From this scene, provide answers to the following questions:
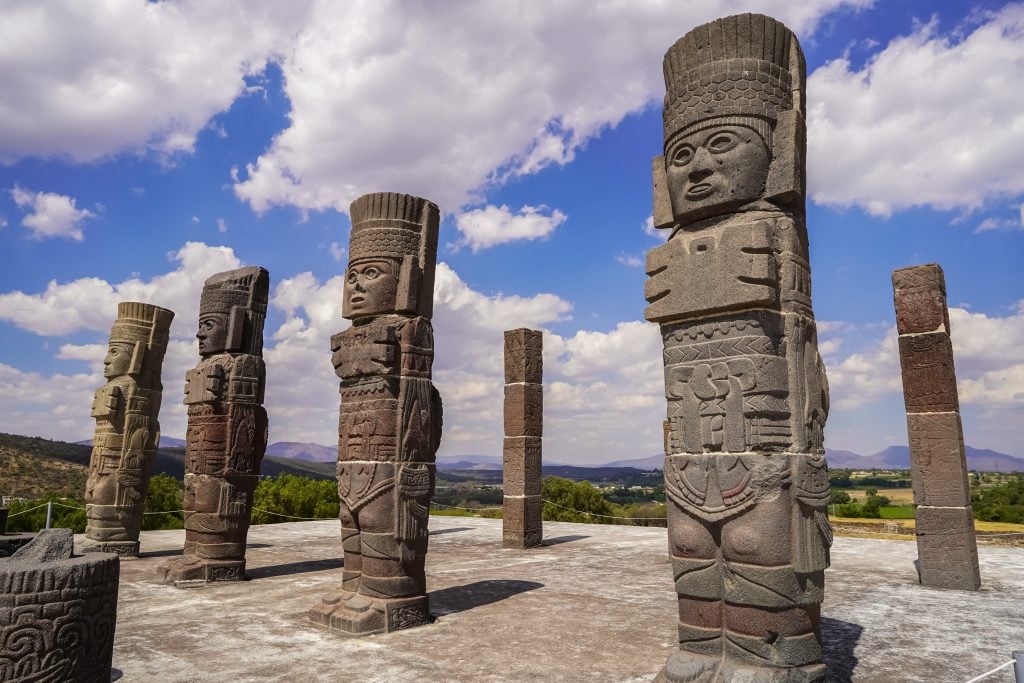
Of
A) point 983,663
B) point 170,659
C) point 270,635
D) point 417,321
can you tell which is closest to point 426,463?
point 417,321

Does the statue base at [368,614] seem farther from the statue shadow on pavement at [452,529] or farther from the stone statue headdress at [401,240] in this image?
the statue shadow on pavement at [452,529]

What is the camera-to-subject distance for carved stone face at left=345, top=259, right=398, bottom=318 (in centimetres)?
707

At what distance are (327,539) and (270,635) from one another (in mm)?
8086

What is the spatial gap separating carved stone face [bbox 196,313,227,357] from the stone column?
541cm

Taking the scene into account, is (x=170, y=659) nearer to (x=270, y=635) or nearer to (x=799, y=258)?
(x=270, y=635)

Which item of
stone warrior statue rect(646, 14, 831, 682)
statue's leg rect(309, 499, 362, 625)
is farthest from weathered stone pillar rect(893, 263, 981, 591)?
statue's leg rect(309, 499, 362, 625)

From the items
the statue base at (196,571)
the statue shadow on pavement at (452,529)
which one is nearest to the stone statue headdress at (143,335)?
the statue base at (196,571)

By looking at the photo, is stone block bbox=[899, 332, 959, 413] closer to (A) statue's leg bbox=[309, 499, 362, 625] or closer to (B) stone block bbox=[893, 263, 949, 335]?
(B) stone block bbox=[893, 263, 949, 335]

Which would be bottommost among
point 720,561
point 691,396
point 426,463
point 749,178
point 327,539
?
point 327,539

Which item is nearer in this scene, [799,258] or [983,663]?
[799,258]

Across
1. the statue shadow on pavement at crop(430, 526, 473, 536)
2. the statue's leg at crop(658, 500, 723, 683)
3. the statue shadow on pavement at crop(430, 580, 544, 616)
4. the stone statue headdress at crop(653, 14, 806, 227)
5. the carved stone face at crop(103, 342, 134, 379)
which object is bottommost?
the statue shadow on pavement at crop(430, 526, 473, 536)

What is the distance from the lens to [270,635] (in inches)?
242

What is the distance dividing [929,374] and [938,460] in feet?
3.66

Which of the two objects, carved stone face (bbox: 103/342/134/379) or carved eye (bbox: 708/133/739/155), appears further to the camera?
carved stone face (bbox: 103/342/134/379)
